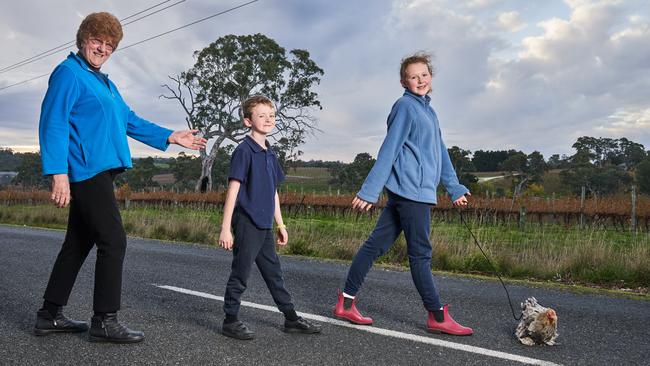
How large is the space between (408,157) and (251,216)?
1.12 metres

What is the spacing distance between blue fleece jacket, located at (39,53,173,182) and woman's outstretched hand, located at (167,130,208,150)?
33cm

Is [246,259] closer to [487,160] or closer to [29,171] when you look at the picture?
[29,171]

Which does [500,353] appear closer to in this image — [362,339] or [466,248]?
[362,339]

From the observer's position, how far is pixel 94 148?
11.7 ft

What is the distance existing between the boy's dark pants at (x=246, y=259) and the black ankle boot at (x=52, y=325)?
97 cm

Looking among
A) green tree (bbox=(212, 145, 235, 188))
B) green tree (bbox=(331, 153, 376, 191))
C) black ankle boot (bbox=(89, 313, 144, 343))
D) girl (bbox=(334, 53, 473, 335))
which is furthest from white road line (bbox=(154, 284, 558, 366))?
green tree (bbox=(331, 153, 376, 191))

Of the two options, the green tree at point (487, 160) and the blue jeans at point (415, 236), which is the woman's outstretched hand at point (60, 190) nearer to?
the blue jeans at point (415, 236)

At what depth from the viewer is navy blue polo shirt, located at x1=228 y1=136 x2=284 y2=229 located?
3783 mm

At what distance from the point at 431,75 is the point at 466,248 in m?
5.71

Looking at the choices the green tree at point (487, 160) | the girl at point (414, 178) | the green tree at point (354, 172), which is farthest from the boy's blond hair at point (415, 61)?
the green tree at point (487, 160)

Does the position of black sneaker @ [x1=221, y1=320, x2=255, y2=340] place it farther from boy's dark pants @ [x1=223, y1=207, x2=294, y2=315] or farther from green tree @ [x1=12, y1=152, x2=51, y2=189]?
green tree @ [x1=12, y1=152, x2=51, y2=189]

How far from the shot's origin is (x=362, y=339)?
12.5 feet

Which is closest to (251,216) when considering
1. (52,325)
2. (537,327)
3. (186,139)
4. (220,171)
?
(186,139)

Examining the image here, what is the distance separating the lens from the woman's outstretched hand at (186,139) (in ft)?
12.9
